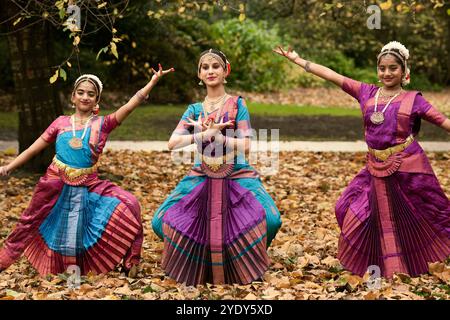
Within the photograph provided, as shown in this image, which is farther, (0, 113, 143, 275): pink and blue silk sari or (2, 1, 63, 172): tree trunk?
(2, 1, 63, 172): tree trunk

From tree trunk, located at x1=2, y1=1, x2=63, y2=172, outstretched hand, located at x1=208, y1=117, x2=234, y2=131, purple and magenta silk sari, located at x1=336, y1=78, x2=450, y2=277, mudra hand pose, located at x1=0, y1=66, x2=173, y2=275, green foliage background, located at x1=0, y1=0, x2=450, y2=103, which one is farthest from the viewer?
green foliage background, located at x1=0, y1=0, x2=450, y2=103

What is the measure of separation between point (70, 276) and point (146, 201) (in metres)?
3.82

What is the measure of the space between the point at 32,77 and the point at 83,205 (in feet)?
14.5

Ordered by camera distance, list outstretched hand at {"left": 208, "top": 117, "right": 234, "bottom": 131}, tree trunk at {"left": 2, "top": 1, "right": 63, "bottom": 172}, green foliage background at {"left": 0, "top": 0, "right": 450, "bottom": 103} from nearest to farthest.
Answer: outstretched hand at {"left": 208, "top": 117, "right": 234, "bottom": 131} < tree trunk at {"left": 2, "top": 1, "right": 63, "bottom": 172} < green foliage background at {"left": 0, "top": 0, "right": 450, "bottom": 103}

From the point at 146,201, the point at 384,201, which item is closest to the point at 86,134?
the point at 384,201

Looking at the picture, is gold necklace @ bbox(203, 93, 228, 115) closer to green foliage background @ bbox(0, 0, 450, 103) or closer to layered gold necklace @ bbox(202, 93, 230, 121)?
layered gold necklace @ bbox(202, 93, 230, 121)

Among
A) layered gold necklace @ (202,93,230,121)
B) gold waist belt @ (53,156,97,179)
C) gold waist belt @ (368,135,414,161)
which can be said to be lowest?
gold waist belt @ (53,156,97,179)

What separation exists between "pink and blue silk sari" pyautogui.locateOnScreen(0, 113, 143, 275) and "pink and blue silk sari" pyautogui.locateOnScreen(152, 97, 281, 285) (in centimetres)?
38

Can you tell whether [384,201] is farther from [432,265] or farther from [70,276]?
[70,276]

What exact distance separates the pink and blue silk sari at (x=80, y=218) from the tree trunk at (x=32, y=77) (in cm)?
412

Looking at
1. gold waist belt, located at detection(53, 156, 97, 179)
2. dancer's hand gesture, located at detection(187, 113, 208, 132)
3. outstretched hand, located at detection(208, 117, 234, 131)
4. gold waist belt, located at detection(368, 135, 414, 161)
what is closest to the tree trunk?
gold waist belt, located at detection(53, 156, 97, 179)

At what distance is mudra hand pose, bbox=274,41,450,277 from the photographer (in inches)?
222

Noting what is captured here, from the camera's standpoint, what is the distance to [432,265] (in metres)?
5.86

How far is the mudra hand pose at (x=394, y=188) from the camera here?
5.65 meters
